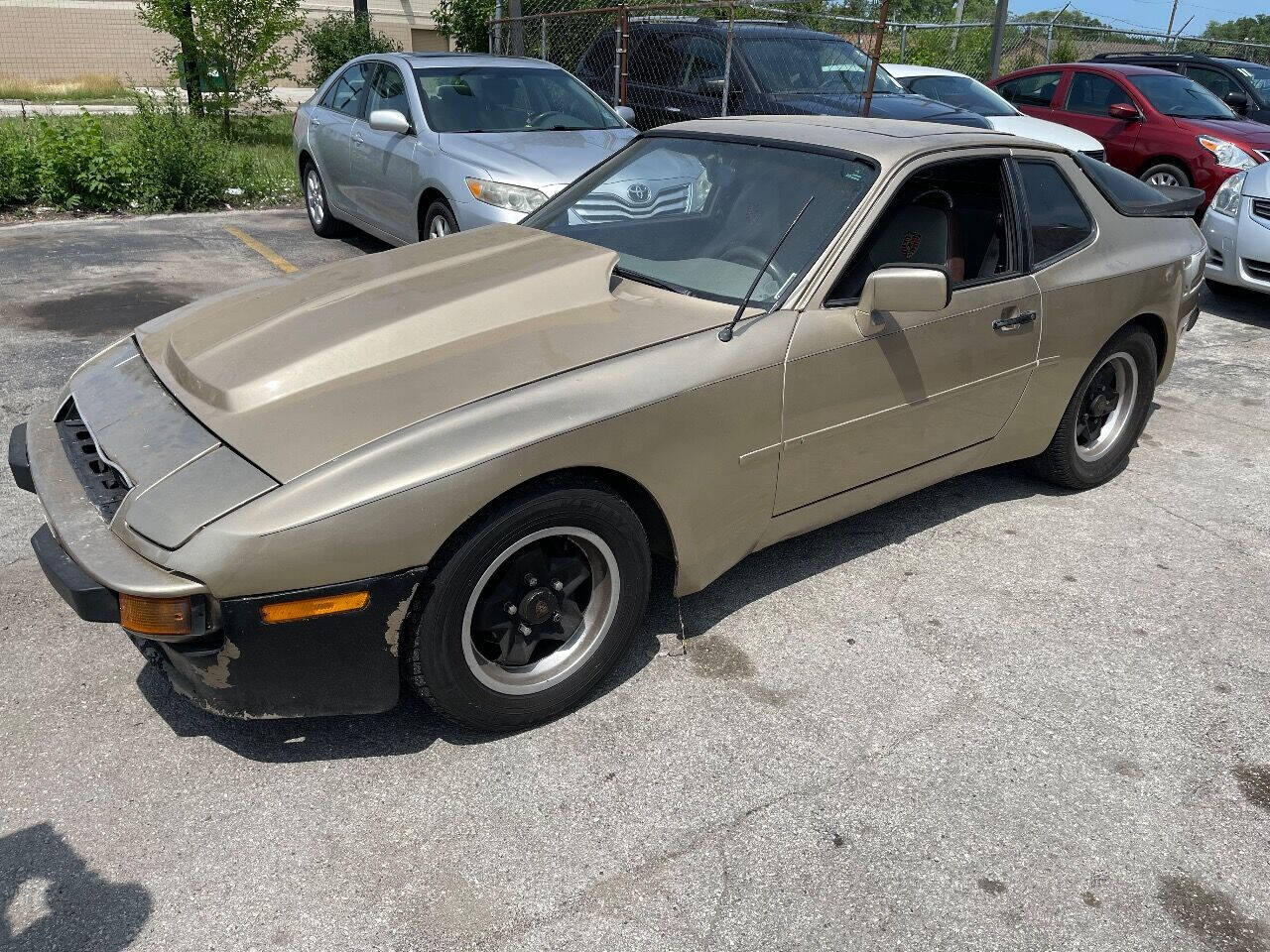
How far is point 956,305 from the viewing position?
3.75 meters

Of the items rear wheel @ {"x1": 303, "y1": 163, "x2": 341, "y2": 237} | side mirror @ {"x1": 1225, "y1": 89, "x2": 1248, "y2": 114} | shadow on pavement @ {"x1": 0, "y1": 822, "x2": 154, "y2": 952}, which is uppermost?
side mirror @ {"x1": 1225, "y1": 89, "x2": 1248, "y2": 114}

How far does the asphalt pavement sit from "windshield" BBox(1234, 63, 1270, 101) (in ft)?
38.6

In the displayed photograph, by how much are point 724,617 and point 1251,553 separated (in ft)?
7.58

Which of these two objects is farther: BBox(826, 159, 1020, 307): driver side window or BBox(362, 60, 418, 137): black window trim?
BBox(362, 60, 418, 137): black window trim

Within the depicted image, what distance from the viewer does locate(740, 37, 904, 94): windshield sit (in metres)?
9.79

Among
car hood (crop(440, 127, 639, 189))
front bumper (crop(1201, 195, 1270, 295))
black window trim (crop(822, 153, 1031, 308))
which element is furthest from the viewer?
front bumper (crop(1201, 195, 1270, 295))

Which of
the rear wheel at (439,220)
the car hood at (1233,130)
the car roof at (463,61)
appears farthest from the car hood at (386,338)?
the car hood at (1233,130)

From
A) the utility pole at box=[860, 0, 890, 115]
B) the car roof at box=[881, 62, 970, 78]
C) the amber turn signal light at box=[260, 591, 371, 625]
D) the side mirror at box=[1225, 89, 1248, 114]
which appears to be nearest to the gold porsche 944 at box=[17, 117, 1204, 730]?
the amber turn signal light at box=[260, 591, 371, 625]

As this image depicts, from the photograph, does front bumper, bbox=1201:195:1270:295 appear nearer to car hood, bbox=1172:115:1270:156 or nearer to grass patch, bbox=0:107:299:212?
car hood, bbox=1172:115:1270:156

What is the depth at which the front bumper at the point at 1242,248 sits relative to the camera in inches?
305

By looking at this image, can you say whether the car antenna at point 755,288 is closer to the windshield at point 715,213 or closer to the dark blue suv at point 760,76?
the windshield at point 715,213

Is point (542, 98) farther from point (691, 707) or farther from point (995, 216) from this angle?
point (691, 707)

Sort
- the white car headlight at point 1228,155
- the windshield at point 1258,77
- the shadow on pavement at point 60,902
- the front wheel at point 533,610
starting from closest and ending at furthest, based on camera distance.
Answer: the shadow on pavement at point 60,902, the front wheel at point 533,610, the white car headlight at point 1228,155, the windshield at point 1258,77

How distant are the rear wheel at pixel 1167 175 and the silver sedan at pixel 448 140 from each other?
5.27m
